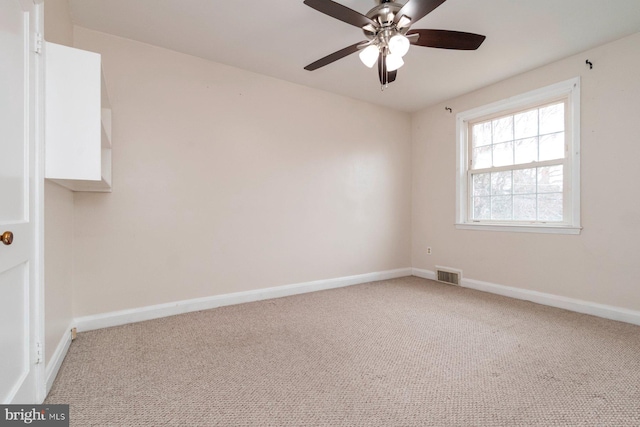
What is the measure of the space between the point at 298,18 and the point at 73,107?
169cm

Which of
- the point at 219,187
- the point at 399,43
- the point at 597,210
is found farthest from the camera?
the point at 219,187

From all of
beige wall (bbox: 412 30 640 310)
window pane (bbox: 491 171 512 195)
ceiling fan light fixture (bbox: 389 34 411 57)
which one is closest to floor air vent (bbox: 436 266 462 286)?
beige wall (bbox: 412 30 640 310)

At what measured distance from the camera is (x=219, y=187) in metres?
3.07

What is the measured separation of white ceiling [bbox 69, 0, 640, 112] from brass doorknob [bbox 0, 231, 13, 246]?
195cm

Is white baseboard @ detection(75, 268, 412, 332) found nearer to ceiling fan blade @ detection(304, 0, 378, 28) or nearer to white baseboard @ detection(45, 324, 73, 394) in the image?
white baseboard @ detection(45, 324, 73, 394)

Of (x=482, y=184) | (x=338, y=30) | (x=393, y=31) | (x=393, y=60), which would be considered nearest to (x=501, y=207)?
(x=482, y=184)

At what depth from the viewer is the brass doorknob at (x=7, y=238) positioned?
3.47 feet

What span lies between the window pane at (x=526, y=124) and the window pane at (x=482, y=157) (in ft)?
1.19

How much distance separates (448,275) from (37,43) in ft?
14.4

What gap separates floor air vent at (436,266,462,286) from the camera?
13.0ft

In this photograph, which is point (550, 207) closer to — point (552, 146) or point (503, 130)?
point (552, 146)

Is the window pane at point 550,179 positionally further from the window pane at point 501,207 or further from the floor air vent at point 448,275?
the floor air vent at point 448,275

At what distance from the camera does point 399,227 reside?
14.8ft
